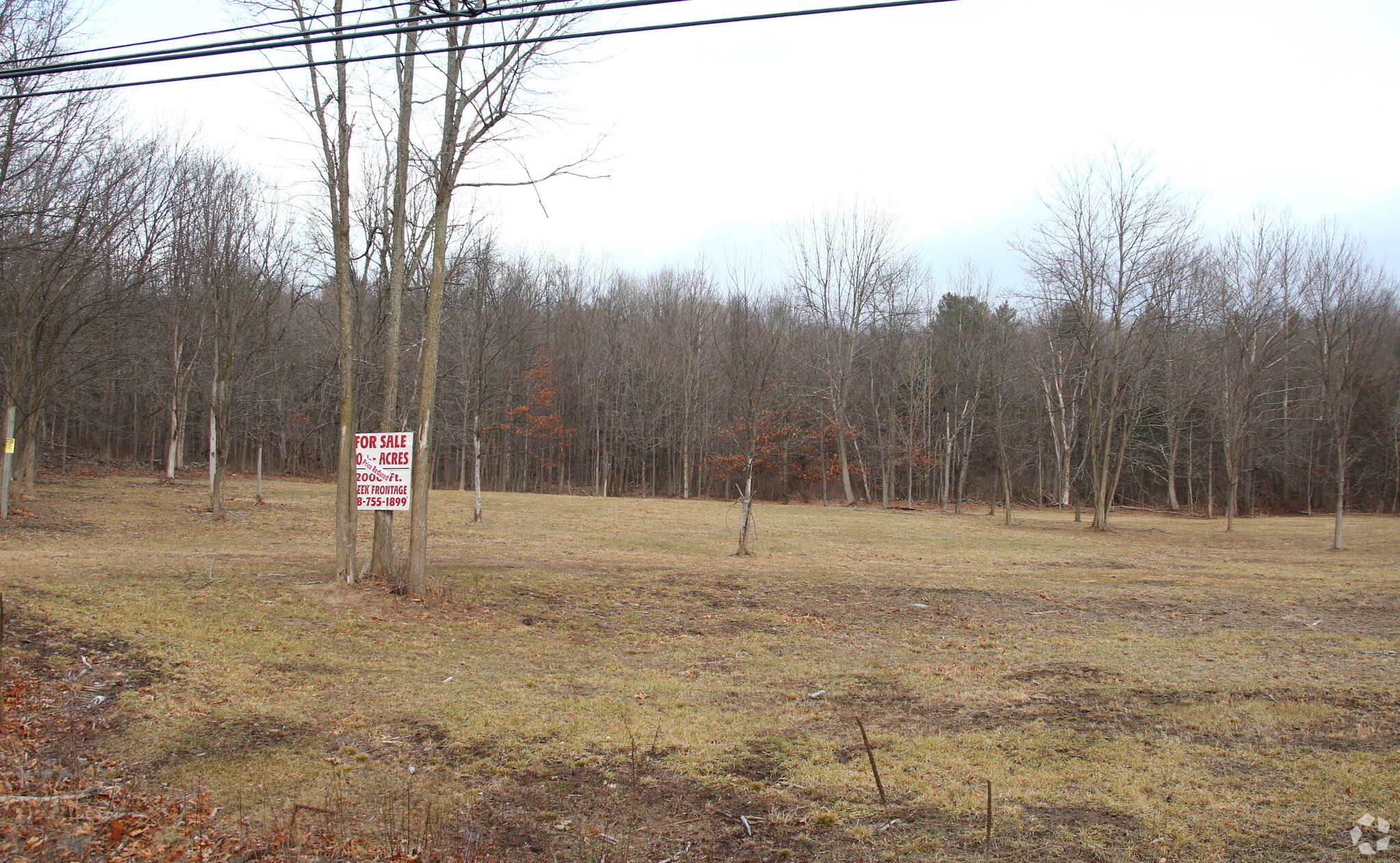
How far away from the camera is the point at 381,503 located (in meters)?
10.5

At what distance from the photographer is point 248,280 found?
19469 millimetres

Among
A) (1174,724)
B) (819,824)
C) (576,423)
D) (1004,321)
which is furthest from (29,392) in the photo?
(1004,321)

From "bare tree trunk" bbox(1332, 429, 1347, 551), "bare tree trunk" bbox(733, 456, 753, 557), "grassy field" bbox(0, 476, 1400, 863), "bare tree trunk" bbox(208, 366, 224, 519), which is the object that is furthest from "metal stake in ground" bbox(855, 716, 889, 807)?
"bare tree trunk" bbox(1332, 429, 1347, 551)

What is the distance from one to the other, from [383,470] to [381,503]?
439mm

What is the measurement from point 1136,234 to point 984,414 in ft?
60.6

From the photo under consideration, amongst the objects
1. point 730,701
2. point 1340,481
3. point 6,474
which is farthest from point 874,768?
point 1340,481

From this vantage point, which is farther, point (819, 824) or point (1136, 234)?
point (1136, 234)

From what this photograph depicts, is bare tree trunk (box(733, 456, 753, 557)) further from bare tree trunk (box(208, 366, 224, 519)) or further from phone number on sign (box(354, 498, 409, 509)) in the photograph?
bare tree trunk (box(208, 366, 224, 519))

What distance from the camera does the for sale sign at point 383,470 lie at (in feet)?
34.4

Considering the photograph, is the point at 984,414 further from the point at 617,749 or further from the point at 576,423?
the point at 617,749

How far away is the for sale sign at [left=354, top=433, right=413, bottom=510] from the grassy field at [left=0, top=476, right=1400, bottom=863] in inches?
48.0

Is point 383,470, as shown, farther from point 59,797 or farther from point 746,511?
point 746,511

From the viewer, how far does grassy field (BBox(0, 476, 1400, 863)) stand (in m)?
4.66

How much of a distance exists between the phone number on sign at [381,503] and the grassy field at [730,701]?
3.64 feet
